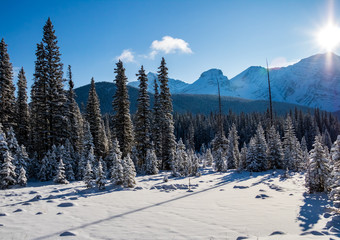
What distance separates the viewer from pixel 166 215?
8.34 metres

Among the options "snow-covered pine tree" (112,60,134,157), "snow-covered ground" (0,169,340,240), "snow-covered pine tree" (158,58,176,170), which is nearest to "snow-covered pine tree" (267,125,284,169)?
"snow-covered pine tree" (158,58,176,170)

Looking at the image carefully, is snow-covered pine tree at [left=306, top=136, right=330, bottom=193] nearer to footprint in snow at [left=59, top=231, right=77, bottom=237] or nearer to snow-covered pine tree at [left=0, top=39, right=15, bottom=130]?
footprint in snow at [left=59, top=231, right=77, bottom=237]

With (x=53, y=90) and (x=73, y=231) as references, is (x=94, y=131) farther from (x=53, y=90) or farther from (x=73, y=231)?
(x=73, y=231)

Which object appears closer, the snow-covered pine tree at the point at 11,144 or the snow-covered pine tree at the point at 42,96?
the snow-covered pine tree at the point at 11,144

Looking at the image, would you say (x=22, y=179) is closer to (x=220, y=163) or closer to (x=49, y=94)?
(x=49, y=94)

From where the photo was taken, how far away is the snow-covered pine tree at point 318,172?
1206 cm

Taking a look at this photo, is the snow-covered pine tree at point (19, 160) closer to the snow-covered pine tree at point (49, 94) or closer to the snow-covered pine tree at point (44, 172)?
the snow-covered pine tree at point (44, 172)

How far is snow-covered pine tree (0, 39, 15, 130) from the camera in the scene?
2392 cm

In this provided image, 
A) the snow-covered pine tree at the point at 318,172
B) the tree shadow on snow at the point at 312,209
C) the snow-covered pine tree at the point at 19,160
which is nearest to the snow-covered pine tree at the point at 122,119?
the snow-covered pine tree at the point at 19,160

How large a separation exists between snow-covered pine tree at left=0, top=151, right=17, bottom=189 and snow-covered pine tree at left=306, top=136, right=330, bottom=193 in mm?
17967

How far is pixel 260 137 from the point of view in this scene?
78.0ft

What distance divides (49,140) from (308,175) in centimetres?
2215

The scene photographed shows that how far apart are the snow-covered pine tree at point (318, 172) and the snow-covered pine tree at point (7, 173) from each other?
17967mm

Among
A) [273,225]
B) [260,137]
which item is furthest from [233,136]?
[273,225]
